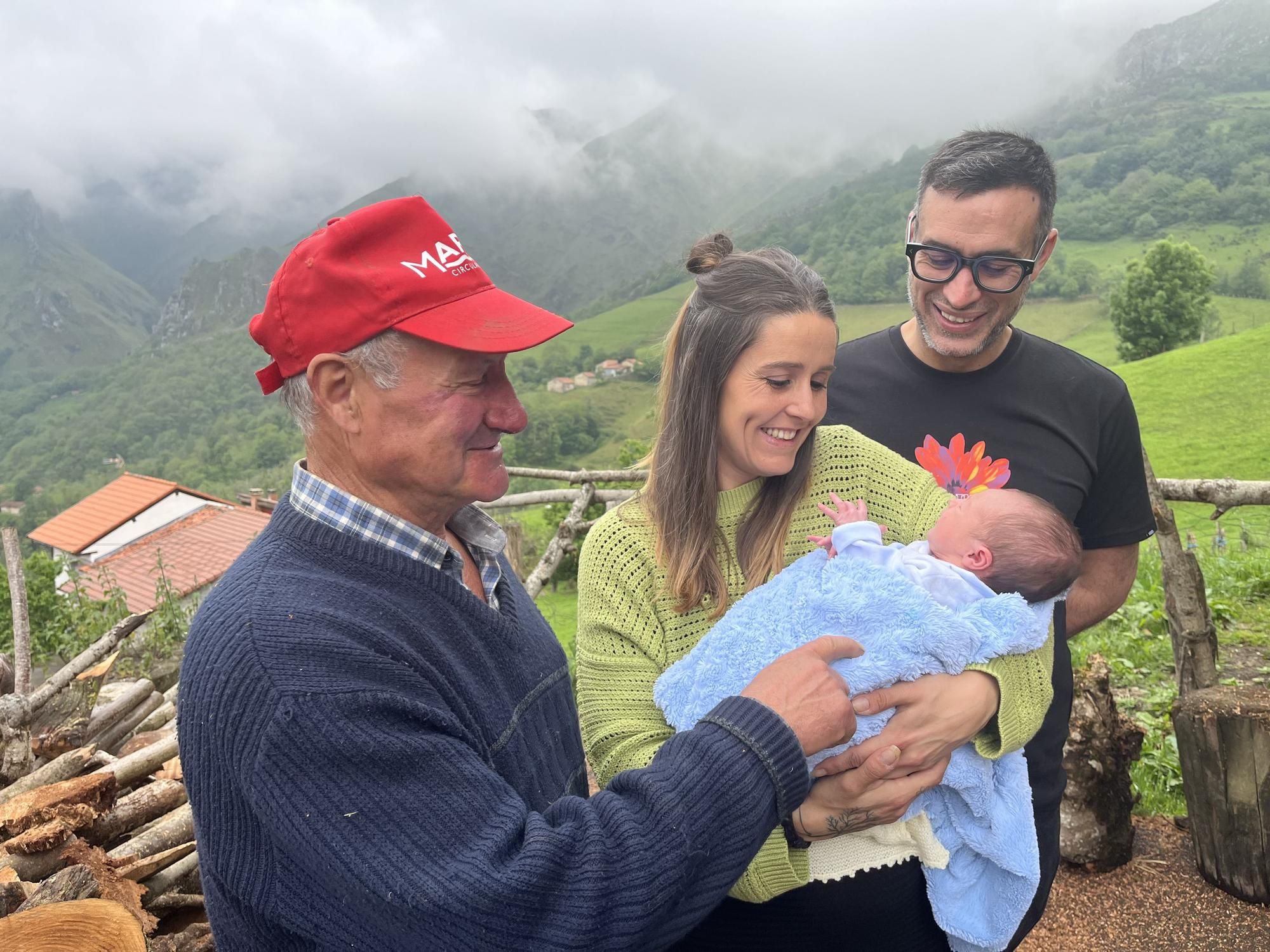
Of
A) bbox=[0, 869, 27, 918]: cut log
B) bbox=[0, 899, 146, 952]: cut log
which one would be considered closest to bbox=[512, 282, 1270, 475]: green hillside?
bbox=[0, 899, 146, 952]: cut log

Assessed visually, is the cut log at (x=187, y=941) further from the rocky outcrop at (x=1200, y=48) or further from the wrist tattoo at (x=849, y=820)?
the rocky outcrop at (x=1200, y=48)

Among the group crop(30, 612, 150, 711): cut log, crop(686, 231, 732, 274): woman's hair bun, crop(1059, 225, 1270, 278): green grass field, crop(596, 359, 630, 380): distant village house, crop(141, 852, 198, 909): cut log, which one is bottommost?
crop(596, 359, 630, 380): distant village house

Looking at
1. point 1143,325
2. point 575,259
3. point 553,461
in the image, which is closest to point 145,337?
point 575,259

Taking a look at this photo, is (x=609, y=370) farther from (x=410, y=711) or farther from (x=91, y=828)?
(x=410, y=711)

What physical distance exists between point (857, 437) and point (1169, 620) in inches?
121

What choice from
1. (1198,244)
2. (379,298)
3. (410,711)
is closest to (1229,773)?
(410,711)

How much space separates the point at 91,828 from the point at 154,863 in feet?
0.95

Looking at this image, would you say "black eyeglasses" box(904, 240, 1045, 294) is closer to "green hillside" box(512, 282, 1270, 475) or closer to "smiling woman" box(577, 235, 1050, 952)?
"smiling woman" box(577, 235, 1050, 952)

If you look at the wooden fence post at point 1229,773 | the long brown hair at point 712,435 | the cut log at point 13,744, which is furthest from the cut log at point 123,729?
the wooden fence post at point 1229,773

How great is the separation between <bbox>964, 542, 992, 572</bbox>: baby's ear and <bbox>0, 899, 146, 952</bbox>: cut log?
6.88 ft

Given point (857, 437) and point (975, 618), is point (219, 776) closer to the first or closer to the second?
point (975, 618)

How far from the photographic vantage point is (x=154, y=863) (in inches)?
119

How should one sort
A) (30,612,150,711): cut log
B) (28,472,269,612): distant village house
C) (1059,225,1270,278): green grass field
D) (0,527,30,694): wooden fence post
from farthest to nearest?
(1059,225,1270,278): green grass field
(28,472,269,612): distant village house
(0,527,30,694): wooden fence post
(30,612,150,711): cut log

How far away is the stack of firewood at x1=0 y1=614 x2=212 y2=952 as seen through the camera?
2326mm
